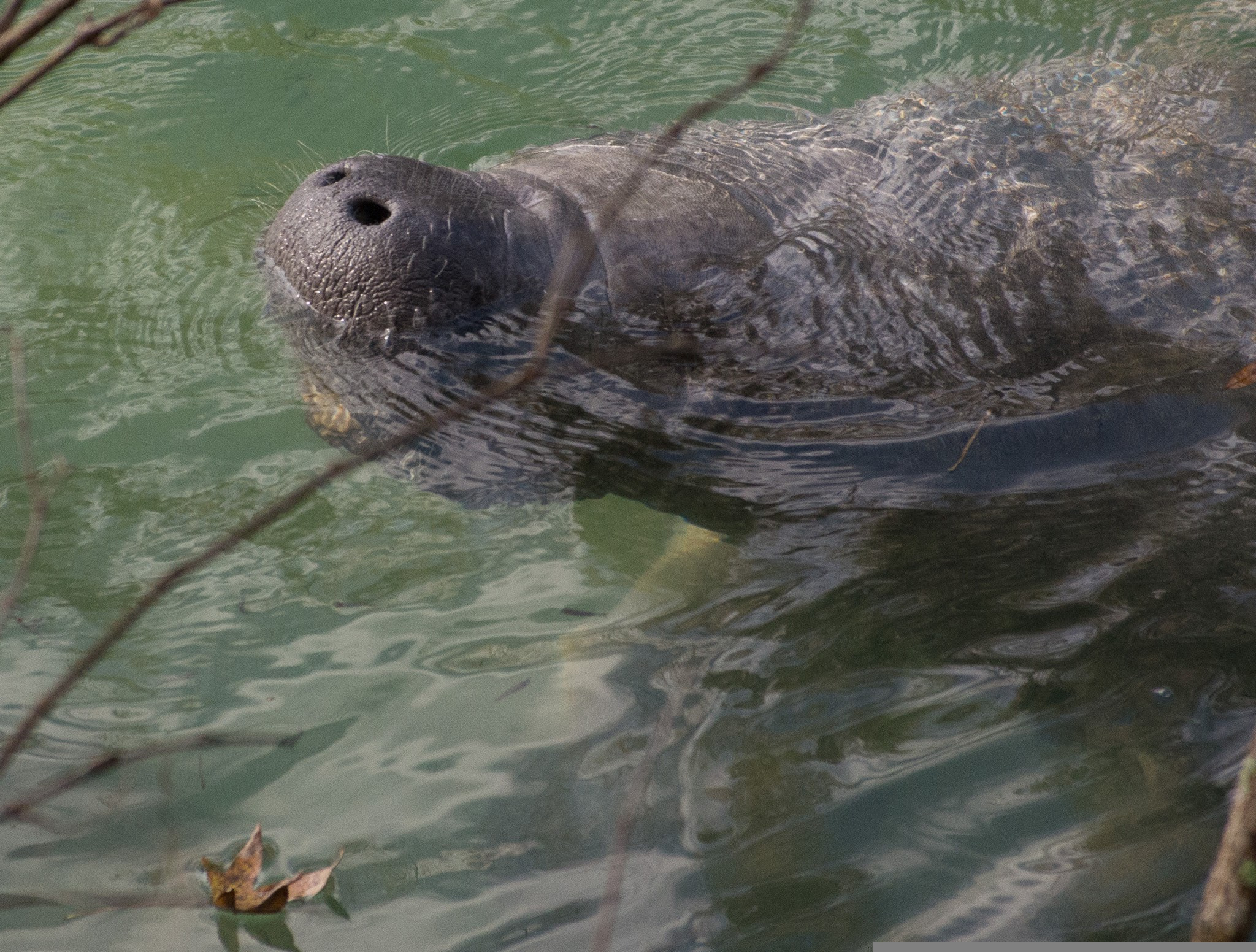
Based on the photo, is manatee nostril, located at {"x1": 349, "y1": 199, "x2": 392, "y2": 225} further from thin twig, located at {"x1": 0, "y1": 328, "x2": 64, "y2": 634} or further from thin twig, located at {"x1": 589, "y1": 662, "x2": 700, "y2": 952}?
thin twig, located at {"x1": 589, "y1": 662, "x2": 700, "y2": 952}

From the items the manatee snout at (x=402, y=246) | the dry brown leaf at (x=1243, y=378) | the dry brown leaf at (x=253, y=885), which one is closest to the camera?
the dry brown leaf at (x=253, y=885)

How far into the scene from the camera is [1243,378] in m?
3.76

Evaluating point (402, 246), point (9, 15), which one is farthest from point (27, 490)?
point (9, 15)

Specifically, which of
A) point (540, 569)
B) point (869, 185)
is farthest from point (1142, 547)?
point (540, 569)

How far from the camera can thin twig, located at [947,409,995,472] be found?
3.63 m

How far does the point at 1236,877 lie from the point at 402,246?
8.45 feet

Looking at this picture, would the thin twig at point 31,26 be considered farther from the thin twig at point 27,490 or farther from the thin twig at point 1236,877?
the thin twig at point 1236,877

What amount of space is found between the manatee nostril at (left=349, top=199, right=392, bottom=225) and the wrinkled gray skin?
0.02 meters

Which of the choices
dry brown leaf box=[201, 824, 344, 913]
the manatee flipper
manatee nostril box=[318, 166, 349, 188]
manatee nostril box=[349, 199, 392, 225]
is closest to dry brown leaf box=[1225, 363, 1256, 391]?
the manatee flipper

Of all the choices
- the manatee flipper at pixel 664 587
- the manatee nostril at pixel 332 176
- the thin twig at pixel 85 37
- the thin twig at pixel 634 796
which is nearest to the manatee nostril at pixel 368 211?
the manatee nostril at pixel 332 176

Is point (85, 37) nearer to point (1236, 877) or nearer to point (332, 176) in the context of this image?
point (1236, 877)

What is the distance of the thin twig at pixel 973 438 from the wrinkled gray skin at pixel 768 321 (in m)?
0.02

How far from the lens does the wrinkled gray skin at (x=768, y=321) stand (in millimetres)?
3404

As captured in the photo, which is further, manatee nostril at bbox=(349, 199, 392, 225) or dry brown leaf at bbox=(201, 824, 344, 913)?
manatee nostril at bbox=(349, 199, 392, 225)
